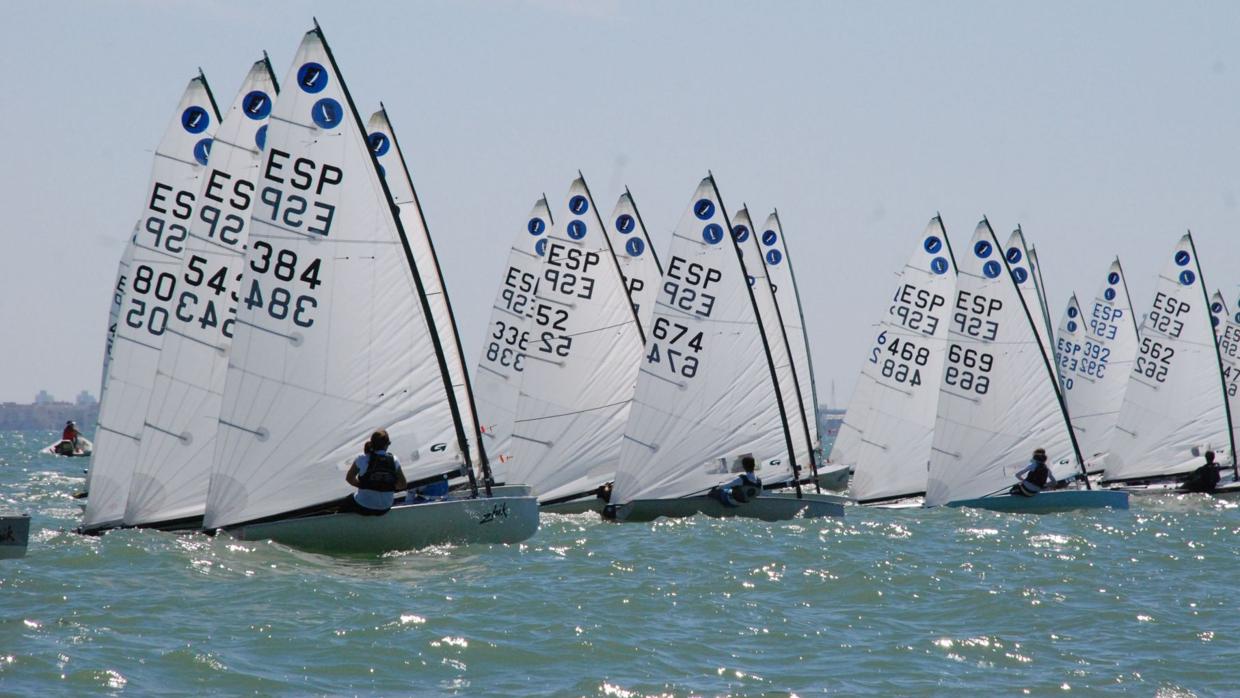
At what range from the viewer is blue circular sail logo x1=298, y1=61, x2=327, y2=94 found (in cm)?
1612

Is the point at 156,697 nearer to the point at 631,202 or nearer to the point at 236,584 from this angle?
the point at 236,584

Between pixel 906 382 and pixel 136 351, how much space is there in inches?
570

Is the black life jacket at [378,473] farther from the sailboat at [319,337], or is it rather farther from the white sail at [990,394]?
the white sail at [990,394]

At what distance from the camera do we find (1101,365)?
3484 centimetres

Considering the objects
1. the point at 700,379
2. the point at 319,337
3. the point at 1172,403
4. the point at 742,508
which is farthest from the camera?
the point at 1172,403

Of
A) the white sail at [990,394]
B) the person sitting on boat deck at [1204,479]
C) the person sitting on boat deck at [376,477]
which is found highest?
the white sail at [990,394]

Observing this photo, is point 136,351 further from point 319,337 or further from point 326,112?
point 326,112

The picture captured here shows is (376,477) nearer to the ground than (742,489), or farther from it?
nearer to the ground

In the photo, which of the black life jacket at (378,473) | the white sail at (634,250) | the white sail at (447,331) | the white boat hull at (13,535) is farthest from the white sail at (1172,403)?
the white boat hull at (13,535)

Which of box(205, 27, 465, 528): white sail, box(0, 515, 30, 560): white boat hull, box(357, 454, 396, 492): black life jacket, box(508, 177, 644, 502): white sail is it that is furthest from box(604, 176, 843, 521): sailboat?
box(0, 515, 30, 560): white boat hull

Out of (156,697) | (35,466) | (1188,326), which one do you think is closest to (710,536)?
(156,697)

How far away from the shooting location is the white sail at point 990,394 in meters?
26.0

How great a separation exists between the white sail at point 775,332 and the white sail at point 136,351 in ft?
32.8

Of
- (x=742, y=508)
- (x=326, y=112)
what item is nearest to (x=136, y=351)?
(x=326, y=112)
